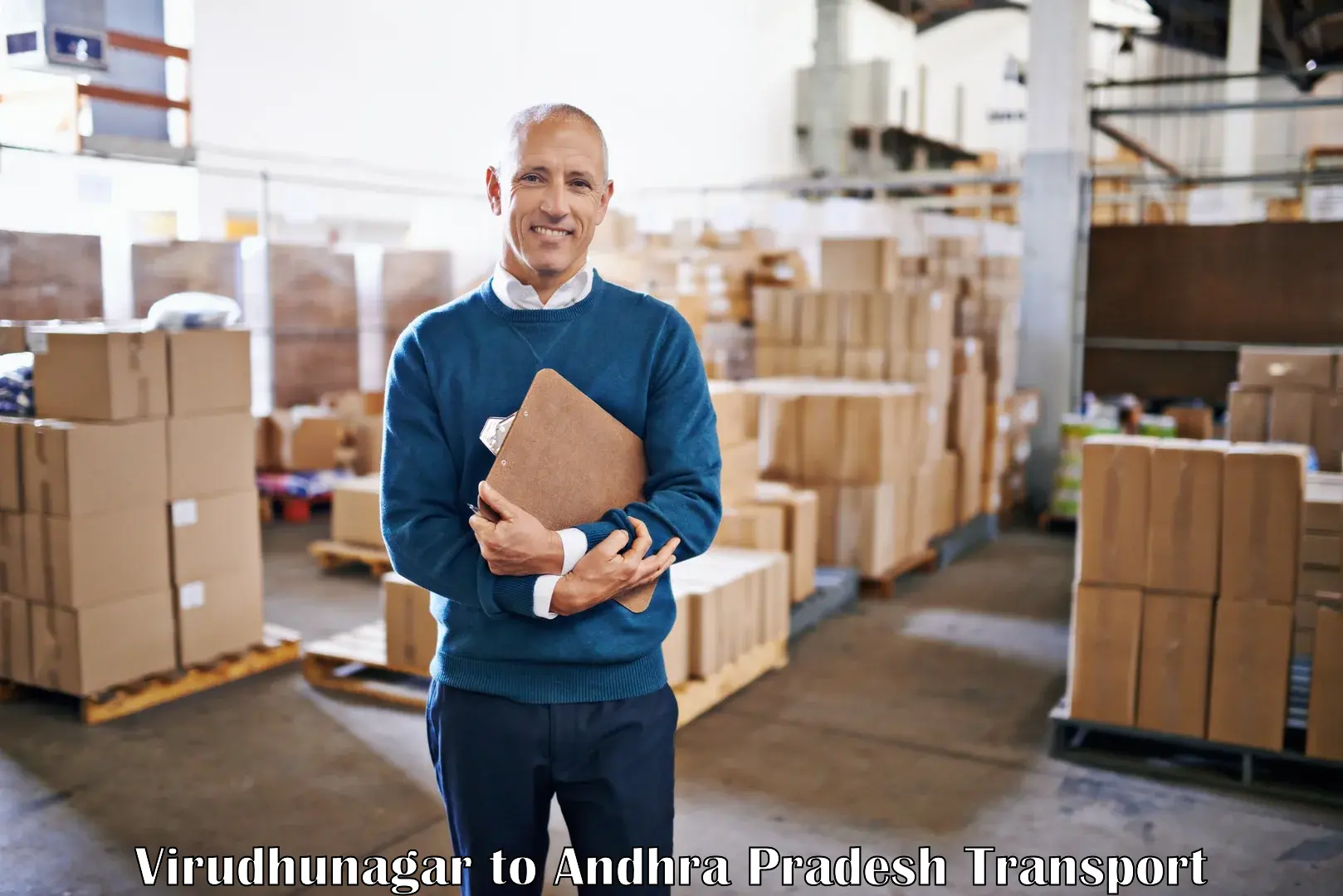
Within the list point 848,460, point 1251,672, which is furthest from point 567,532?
point 848,460

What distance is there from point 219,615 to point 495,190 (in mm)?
3825

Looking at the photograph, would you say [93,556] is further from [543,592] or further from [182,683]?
[543,592]

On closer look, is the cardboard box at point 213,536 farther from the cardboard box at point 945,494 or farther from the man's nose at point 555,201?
the cardboard box at point 945,494

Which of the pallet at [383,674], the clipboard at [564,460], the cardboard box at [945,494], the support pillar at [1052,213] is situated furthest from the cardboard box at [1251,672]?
the support pillar at [1052,213]

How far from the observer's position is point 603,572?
65.7 inches

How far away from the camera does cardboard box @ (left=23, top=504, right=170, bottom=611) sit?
4512 mm

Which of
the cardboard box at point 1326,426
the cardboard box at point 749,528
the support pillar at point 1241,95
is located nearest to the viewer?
the cardboard box at point 749,528

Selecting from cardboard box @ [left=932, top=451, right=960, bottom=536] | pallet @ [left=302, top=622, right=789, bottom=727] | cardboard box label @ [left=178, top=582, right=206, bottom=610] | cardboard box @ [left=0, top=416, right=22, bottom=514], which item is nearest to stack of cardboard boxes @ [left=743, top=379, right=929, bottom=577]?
cardboard box @ [left=932, top=451, right=960, bottom=536]

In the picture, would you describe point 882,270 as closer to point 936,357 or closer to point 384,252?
point 936,357

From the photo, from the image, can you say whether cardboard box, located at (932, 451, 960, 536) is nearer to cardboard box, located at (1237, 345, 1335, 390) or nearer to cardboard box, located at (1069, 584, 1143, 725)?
cardboard box, located at (1237, 345, 1335, 390)

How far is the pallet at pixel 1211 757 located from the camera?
13.3ft

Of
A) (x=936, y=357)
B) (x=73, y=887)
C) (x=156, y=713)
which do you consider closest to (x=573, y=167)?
(x=73, y=887)

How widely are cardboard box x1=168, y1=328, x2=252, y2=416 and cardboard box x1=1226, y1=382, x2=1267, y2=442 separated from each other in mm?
5104

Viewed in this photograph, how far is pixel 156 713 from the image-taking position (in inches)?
185
